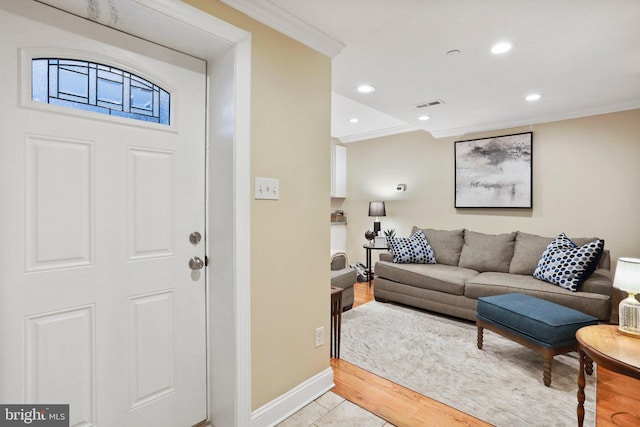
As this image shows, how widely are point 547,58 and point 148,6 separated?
2592 mm

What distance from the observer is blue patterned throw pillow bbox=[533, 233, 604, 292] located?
3.01 meters

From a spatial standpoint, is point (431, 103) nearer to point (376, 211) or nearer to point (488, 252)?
point (488, 252)

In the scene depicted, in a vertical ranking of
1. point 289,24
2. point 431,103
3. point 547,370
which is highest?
point 431,103

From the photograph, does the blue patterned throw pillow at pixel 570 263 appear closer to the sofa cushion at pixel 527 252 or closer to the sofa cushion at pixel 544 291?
the sofa cushion at pixel 544 291

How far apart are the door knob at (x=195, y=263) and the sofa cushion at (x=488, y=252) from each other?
3404 millimetres

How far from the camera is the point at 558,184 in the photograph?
392 cm

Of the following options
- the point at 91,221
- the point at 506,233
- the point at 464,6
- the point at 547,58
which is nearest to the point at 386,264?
the point at 506,233

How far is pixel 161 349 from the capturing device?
164 centimetres

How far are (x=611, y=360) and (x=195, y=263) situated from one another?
6.90 ft

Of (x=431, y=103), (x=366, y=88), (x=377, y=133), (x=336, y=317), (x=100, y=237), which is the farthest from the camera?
(x=377, y=133)

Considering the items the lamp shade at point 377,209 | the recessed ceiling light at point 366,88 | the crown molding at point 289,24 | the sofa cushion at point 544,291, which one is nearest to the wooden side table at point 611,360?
the sofa cushion at point 544,291

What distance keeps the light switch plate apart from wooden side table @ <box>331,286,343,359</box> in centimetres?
103

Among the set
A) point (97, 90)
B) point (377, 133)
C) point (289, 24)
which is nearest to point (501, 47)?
point (289, 24)

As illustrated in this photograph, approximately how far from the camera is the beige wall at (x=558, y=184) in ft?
11.6
